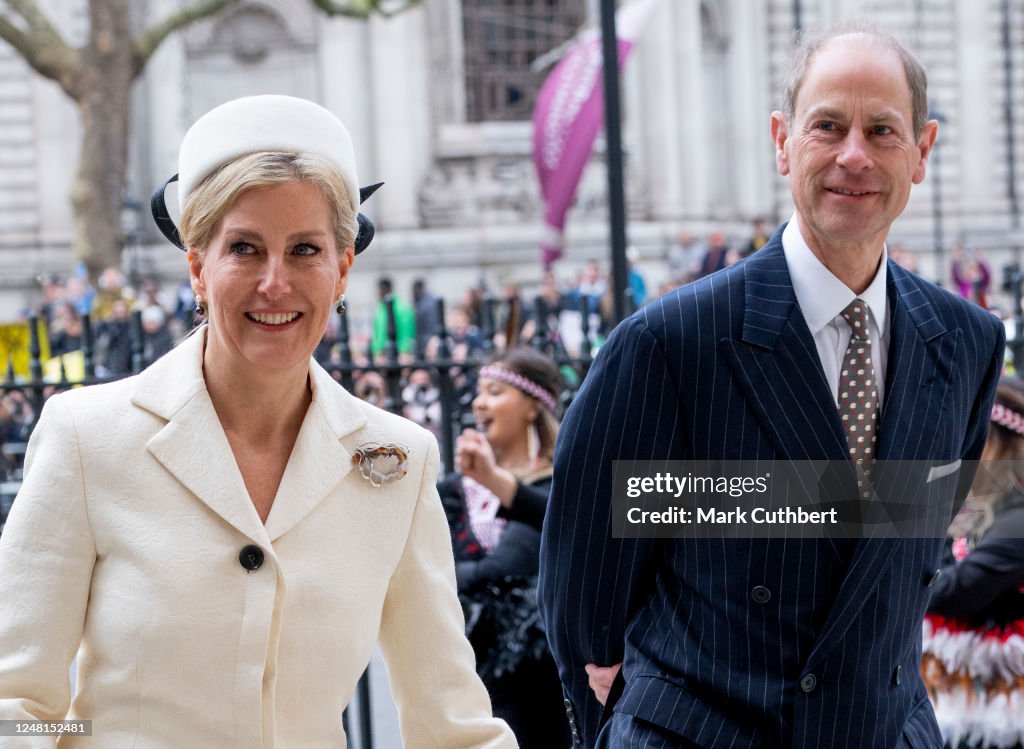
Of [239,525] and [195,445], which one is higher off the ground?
[195,445]

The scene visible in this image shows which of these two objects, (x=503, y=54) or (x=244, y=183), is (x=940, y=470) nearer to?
(x=244, y=183)

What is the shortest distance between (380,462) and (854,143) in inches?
45.0

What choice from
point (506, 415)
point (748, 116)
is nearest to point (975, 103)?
point (748, 116)

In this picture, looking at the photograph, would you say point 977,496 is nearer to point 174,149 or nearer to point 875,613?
point 875,613

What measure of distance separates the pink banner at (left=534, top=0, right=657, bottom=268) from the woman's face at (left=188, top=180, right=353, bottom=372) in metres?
13.2

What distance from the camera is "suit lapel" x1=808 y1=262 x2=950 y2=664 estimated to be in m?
2.84

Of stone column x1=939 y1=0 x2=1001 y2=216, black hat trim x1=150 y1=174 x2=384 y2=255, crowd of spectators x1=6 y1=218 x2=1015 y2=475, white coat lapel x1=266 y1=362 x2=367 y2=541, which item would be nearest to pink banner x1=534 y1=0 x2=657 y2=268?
crowd of spectators x1=6 y1=218 x2=1015 y2=475

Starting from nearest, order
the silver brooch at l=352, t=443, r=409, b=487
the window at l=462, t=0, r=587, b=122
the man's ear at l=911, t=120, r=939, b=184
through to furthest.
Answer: the silver brooch at l=352, t=443, r=409, b=487
the man's ear at l=911, t=120, r=939, b=184
the window at l=462, t=0, r=587, b=122

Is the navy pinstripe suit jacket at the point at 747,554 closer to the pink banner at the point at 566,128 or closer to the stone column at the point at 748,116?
the pink banner at the point at 566,128

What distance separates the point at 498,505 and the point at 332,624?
248 centimetres

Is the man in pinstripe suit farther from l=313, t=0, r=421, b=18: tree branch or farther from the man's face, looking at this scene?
l=313, t=0, r=421, b=18: tree branch

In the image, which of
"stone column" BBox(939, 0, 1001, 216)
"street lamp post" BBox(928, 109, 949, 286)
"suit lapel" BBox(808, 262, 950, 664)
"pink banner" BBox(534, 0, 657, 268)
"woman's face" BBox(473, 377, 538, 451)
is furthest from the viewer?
"stone column" BBox(939, 0, 1001, 216)

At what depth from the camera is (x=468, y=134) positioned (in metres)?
28.6
